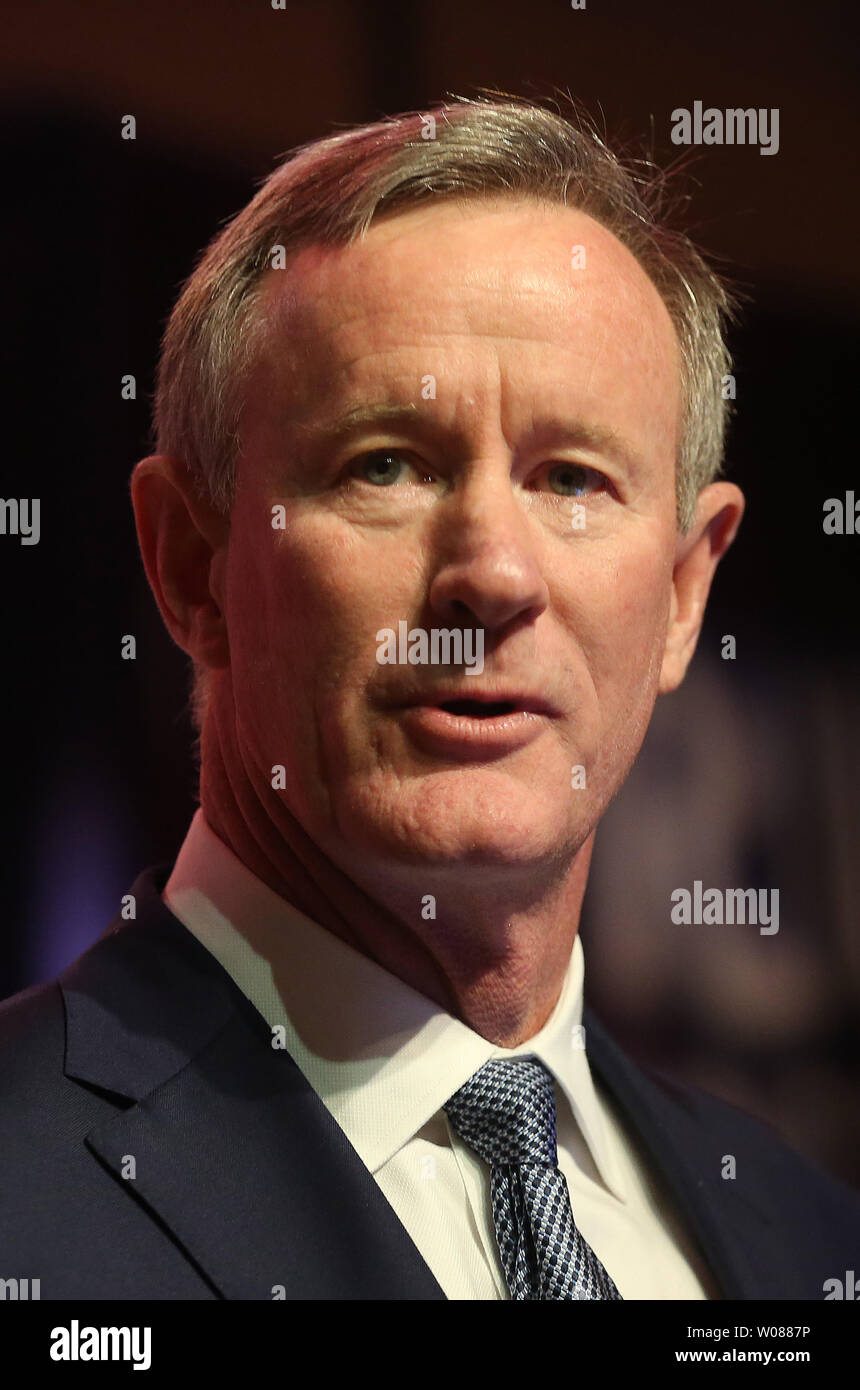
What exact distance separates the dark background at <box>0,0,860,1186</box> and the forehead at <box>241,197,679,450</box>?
1.38 feet

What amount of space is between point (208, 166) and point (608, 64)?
62 cm

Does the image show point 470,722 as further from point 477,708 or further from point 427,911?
Result: point 427,911

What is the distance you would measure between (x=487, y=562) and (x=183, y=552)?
0.51m

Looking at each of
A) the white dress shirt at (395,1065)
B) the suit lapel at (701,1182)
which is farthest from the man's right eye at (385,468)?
the suit lapel at (701,1182)

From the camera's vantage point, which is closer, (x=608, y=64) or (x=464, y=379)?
(x=464, y=379)

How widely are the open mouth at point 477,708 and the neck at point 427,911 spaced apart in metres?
0.19

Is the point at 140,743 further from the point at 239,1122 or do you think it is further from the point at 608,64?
the point at 608,64

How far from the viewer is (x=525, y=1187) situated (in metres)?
1.68

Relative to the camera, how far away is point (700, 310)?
208 centimetres

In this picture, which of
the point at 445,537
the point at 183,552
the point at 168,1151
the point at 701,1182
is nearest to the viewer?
the point at 168,1151

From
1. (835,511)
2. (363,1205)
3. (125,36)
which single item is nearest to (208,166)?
(125,36)

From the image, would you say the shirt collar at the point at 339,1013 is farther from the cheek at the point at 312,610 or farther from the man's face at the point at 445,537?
the cheek at the point at 312,610

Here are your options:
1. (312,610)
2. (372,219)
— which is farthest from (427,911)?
(372,219)
